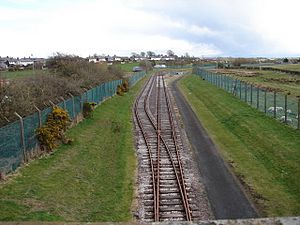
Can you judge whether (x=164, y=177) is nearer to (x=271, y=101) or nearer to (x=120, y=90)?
(x=271, y=101)

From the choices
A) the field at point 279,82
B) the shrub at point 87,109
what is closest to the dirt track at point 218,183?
the shrub at point 87,109

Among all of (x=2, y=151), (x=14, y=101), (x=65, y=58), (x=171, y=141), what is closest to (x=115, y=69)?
(x=65, y=58)

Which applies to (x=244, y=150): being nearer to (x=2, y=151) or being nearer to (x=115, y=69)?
(x=2, y=151)

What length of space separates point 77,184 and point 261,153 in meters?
9.99

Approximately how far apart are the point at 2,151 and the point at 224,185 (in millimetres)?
8886

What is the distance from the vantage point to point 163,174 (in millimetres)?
17344

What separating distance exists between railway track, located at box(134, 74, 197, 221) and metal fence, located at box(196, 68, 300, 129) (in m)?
7.46

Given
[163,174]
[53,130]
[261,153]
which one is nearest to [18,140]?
[53,130]

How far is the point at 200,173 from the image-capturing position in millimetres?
17594

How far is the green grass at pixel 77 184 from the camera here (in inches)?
487

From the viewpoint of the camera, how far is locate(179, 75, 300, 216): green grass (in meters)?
14.3

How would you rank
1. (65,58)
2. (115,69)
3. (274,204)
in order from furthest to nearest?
1. (115,69)
2. (65,58)
3. (274,204)

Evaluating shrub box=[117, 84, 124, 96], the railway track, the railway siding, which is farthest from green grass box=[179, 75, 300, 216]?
shrub box=[117, 84, 124, 96]

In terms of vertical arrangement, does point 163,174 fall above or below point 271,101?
below
